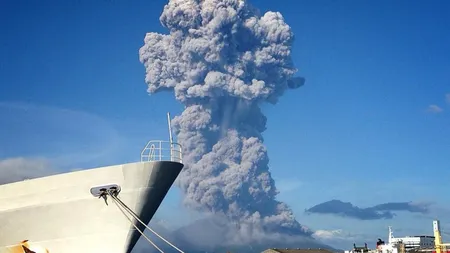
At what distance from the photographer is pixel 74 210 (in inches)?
808

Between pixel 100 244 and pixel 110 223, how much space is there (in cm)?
86

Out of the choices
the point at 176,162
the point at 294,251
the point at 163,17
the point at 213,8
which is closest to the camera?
the point at 176,162

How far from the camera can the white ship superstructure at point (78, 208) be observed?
66.8 ft

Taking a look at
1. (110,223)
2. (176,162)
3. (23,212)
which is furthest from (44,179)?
(176,162)

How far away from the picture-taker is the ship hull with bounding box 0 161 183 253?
20391 millimetres

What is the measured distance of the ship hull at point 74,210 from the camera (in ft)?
66.9

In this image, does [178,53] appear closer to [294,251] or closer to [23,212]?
[294,251]

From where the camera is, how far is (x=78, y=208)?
20.5m

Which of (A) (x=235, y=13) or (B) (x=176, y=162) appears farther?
(A) (x=235, y=13)

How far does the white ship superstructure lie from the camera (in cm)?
2038

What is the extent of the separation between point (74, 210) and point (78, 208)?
6.7 inches

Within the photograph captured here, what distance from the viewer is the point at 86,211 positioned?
67.5 ft

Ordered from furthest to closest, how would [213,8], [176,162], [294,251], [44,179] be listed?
1. [213,8]
2. [294,251]
3. [176,162]
4. [44,179]

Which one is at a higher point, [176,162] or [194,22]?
[194,22]
